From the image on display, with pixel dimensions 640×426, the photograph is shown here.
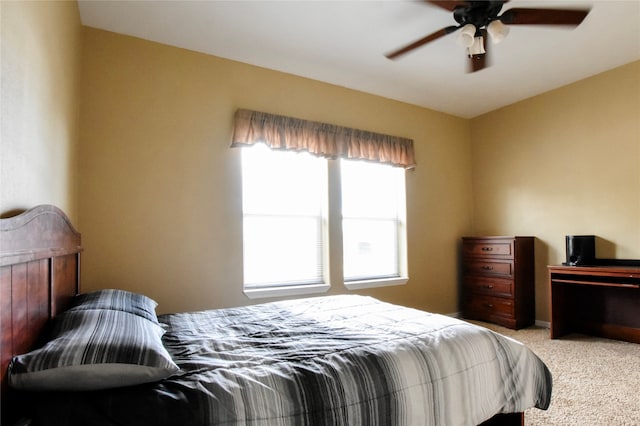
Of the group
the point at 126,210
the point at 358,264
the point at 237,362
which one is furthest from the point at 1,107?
the point at 358,264

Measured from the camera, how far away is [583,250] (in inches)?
137

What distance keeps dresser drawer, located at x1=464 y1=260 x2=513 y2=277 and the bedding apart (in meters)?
2.42

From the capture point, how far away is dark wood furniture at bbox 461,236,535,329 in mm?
3855

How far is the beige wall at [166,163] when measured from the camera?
8.62 ft

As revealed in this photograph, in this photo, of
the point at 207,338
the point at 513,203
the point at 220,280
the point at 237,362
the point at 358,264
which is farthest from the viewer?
the point at 513,203

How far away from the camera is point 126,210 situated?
2697 millimetres

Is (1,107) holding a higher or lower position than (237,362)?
higher

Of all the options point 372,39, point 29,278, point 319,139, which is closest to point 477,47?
point 372,39

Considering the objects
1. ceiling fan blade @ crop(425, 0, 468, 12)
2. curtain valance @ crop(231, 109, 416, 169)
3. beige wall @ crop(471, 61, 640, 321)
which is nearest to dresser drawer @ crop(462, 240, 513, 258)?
beige wall @ crop(471, 61, 640, 321)

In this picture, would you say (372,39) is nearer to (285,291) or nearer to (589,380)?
(285,291)

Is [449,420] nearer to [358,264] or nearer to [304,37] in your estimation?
[358,264]

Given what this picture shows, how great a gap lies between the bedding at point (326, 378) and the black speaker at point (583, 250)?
234 centimetres

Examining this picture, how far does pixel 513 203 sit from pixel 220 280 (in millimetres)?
3725

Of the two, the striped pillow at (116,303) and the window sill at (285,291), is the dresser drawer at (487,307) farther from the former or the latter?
the striped pillow at (116,303)
